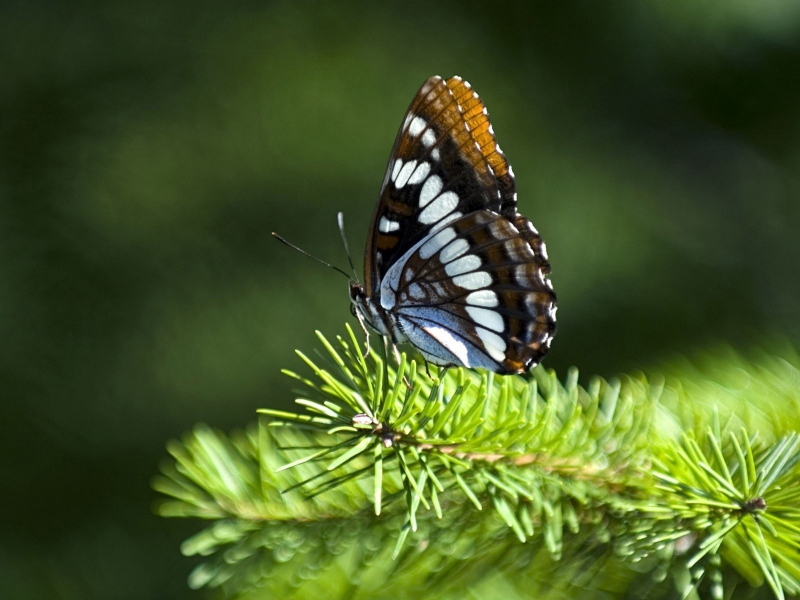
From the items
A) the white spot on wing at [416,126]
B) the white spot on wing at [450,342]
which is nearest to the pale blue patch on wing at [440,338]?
the white spot on wing at [450,342]

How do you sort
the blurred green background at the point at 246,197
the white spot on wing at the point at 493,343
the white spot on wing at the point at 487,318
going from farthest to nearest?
the blurred green background at the point at 246,197 → the white spot on wing at the point at 487,318 → the white spot on wing at the point at 493,343

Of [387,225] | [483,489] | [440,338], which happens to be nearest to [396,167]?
[387,225]

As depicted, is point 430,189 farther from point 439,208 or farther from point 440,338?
point 440,338

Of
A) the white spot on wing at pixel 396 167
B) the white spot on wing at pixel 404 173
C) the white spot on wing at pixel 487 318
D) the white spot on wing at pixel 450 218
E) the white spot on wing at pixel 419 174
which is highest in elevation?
the white spot on wing at pixel 396 167

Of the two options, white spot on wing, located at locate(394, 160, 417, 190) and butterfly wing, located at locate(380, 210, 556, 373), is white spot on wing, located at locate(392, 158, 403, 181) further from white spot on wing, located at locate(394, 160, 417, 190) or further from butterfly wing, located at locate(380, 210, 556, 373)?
butterfly wing, located at locate(380, 210, 556, 373)

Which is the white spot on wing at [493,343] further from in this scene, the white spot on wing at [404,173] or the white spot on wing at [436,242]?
the white spot on wing at [404,173]

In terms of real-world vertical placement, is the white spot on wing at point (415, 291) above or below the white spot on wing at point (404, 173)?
below

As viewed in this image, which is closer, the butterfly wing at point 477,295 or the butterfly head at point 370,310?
the butterfly wing at point 477,295
